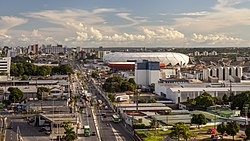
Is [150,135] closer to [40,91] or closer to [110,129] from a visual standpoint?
[110,129]

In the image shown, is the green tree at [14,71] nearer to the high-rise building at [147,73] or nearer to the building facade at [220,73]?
the high-rise building at [147,73]

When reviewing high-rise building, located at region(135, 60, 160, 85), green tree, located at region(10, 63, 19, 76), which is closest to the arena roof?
green tree, located at region(10, 63, 19, 76)

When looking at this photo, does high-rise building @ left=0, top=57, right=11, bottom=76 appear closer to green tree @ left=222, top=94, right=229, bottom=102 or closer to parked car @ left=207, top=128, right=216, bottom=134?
green tree @ left=222, top=94, right=229, bottom=102

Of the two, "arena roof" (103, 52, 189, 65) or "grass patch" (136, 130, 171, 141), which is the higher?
"arena roof" (103, 52, 189, 65)

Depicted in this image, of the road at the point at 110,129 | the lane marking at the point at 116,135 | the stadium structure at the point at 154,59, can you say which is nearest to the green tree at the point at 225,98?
the road at the point at 110,129

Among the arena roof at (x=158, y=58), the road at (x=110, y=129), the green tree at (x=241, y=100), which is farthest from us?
the arena roof at (x=158, y=58)

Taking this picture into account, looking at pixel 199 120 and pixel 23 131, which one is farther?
pixel 199 120

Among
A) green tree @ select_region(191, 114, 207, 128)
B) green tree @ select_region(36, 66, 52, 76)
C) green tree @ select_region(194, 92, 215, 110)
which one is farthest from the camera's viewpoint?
green tree @ select_region(36, 66, 52, 76)

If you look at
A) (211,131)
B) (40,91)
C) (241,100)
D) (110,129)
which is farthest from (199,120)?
(40,91)
